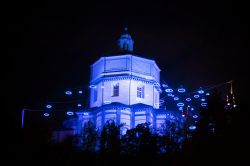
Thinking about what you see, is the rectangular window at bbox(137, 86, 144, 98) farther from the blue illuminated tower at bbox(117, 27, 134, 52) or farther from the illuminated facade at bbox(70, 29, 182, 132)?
the blue illuminated tower at bbox(117, 27, 134, 52)

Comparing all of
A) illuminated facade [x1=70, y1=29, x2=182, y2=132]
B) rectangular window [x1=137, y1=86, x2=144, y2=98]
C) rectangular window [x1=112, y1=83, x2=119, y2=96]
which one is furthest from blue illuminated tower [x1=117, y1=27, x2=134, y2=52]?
rectangular window [x1=112, y1=83, x2=119, y2=96]

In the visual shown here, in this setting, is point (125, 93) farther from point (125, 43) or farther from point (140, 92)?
point (125, 43)

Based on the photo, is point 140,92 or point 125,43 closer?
point 140,92

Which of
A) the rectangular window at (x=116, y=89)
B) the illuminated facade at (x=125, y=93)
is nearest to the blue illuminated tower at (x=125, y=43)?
the illuminated facade at (x=125, y=93)

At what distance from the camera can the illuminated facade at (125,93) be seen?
51.4m

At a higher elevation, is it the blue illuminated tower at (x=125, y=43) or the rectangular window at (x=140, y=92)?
the blue illuminated tower at (x=125, y=43)

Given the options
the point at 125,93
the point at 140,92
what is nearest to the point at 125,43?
the point at 140,92

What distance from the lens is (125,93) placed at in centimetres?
5275

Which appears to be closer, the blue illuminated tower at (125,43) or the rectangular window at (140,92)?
the rectangular window at (140,92)

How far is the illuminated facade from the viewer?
51.4 metres

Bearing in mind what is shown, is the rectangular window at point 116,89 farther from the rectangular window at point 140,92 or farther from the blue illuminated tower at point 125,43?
the blue illuminated tower at point 125,43

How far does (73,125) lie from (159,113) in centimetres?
1041

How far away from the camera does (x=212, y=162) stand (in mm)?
25719

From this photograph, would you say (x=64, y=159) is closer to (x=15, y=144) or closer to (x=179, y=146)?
(x=15, y=144)
